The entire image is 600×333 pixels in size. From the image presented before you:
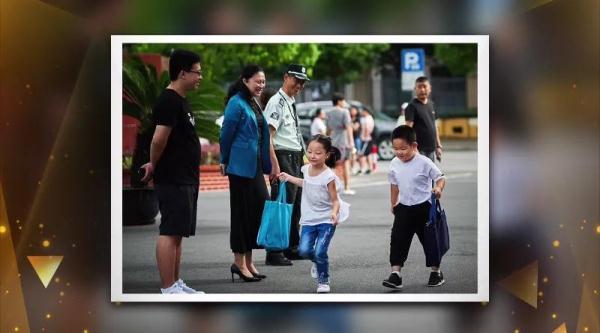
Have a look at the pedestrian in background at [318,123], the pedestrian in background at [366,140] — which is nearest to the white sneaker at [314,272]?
the pedestrian in background at [318,123]

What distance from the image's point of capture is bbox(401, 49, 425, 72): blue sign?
29.6 ft

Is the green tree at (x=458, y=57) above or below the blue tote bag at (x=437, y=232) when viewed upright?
above

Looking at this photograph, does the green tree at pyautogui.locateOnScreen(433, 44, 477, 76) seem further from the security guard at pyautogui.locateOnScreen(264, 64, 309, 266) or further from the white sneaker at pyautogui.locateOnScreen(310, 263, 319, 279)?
the white sneaker at pyautogui.locateOnScreen(310, 263, 319, 279)

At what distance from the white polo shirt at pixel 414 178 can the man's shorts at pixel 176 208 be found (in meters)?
1.19

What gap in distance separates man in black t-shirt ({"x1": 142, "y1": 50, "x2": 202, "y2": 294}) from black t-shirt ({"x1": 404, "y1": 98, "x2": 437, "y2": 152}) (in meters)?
1.29

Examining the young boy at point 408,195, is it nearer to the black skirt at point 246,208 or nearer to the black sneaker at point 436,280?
the black sneaker at point 436,280

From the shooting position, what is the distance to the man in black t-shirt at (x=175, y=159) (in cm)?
860

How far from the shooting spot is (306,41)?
28.5 ft

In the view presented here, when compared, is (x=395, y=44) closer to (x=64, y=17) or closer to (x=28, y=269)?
(x=64, y=17)

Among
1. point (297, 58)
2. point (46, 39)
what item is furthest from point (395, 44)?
point (46, 39)

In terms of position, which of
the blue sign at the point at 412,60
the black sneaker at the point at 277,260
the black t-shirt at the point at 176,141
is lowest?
the black sneaker at the point at 277,260

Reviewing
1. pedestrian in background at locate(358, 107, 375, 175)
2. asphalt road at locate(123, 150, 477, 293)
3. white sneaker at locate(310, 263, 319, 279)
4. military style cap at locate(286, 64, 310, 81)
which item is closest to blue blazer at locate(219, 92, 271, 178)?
asphalt road at locate(123, 150, 477, 293)

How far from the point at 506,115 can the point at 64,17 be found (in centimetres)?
258

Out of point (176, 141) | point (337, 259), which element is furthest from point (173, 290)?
point (337, 259)
